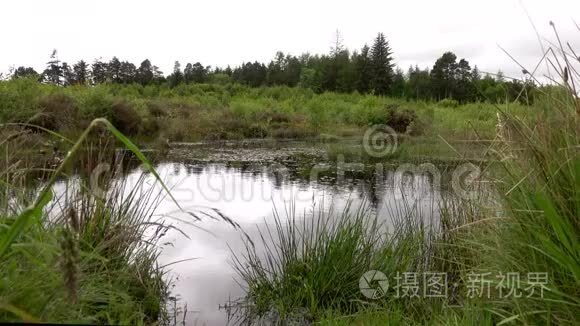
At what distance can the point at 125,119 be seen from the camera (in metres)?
13.5

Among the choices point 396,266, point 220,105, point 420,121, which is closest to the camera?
point 396,266

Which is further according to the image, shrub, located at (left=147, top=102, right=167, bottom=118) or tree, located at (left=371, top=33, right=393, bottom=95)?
tree, located at (left=371, top=33, right=393, bottom=95)

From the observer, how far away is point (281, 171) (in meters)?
8.59

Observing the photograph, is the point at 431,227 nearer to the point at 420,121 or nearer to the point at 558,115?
the point at 558,115

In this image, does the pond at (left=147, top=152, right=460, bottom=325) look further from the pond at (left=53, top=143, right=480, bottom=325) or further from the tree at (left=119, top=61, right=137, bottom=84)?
the tree at (left=119, top=61, right=137, bottom=84)

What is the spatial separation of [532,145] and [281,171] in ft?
22.7

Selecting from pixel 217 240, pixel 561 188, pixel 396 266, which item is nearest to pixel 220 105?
pixel 217 240

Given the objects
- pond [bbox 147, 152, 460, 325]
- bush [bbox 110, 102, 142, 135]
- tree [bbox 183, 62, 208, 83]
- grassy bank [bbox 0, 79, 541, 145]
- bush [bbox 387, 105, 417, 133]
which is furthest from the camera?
tree [bbox 183, 62, 208, 83]

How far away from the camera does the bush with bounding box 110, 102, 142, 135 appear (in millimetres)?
13242

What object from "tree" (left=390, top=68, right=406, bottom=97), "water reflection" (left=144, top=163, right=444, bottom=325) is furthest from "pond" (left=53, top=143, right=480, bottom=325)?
"tree" (left=390, top=68, right=406, bottom=97)
